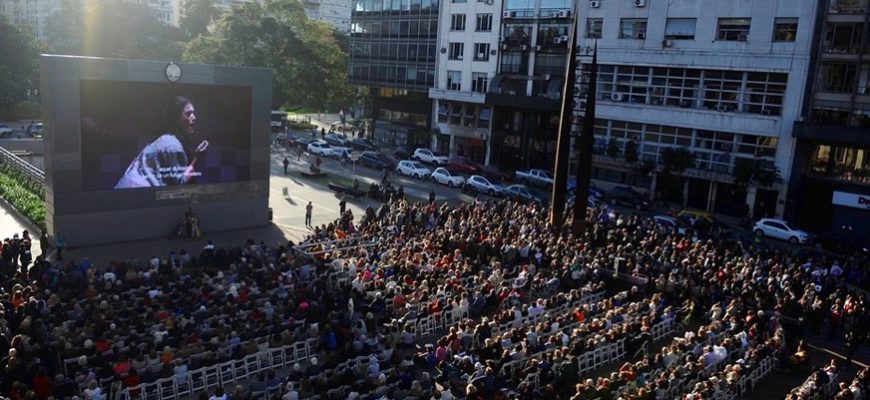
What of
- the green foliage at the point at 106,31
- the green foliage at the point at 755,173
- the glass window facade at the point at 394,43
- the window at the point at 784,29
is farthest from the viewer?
the green foliage at the point at 106,31

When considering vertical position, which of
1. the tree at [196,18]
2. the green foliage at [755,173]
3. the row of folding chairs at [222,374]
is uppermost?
the tree at [196,18]

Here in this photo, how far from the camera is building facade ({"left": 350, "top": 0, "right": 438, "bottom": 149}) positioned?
213ft

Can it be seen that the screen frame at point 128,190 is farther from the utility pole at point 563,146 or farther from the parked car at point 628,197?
the parked car at point 628,197

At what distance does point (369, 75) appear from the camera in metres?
70.8

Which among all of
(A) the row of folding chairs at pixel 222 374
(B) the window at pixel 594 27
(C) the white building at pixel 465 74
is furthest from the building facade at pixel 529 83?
(A) the row of folding chairs at pixel 222 374

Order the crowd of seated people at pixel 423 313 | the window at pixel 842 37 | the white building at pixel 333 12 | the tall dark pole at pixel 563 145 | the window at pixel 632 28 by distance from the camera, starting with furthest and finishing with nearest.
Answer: the white building at pixel 333 12, the window at pixel 632 28, the window at pixel 842 37, the tall dark pole at pixel 563 145, the crowd of seated people at pixel 423 313

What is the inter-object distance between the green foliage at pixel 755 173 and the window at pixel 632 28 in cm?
1154

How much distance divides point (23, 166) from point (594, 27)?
37554mm

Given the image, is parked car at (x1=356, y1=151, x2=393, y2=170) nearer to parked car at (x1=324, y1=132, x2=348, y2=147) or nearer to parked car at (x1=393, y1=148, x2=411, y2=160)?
parked car at (x1=393, y1=148, x2=411, y2=160)

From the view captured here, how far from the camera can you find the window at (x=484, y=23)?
197ft

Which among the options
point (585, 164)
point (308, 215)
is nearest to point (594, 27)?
point (585, 164)

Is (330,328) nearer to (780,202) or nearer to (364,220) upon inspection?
(364,220)

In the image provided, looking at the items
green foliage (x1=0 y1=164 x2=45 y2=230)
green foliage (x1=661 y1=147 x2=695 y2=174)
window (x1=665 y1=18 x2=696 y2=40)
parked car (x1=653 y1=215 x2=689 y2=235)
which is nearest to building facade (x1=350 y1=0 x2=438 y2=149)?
window (x1=665 y1=18 x2=696 y2=40)

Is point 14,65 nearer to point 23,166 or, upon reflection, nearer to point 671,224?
point 23,166
